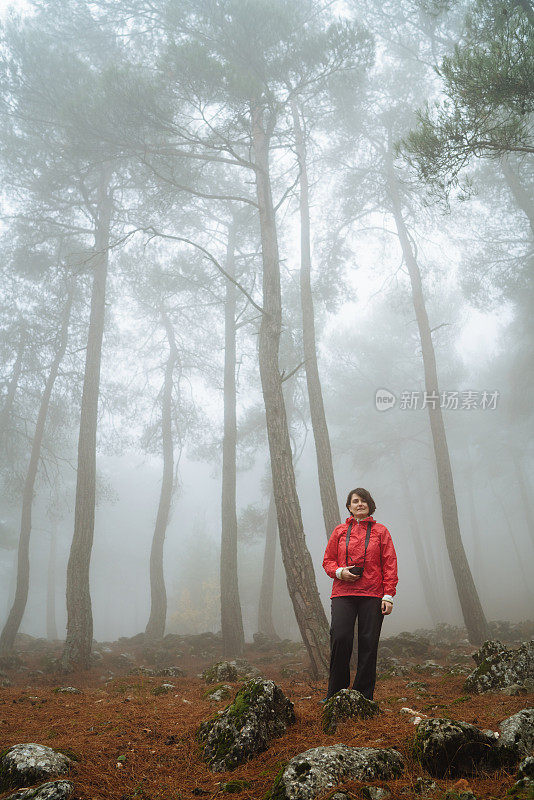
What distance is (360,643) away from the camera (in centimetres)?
346

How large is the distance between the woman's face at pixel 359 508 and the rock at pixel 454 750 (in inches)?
73.5

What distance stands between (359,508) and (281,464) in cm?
216

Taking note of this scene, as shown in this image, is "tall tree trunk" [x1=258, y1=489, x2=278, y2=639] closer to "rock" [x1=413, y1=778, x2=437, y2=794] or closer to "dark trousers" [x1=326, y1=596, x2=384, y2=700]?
"dark trousers" [x1=326, y1=596, x2=384, y2=700]

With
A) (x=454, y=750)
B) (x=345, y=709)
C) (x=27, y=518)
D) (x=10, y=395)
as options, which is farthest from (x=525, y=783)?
(x=10, y=395)

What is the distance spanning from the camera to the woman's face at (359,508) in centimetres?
382

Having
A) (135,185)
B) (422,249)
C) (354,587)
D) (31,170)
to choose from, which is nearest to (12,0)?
(31,170)

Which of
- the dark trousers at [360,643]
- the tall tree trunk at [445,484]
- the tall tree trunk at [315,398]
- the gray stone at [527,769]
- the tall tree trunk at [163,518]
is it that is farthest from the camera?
the tall tree trunk at [163,518]

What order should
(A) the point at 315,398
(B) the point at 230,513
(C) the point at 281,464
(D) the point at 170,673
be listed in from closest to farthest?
(C) the point at 281,464 < (D) the point at 170,673 < (A) the point at 315,398 < (B) the point at 230,513

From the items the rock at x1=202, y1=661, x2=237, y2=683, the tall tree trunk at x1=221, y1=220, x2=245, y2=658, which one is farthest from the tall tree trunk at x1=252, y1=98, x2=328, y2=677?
the tall tree trunk at x1=221, y1=220, x2=245, y2=658

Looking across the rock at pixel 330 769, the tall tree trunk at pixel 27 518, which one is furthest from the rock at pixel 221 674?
the tall tree trunk at pixel 27 518

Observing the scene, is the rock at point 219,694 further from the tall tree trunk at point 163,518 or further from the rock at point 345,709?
the tall tree trunk at point 163,518

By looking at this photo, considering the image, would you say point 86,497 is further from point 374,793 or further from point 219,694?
point 374,793

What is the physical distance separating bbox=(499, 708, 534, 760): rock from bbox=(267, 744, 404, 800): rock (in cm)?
49

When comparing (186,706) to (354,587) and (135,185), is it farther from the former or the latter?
(135,185)
